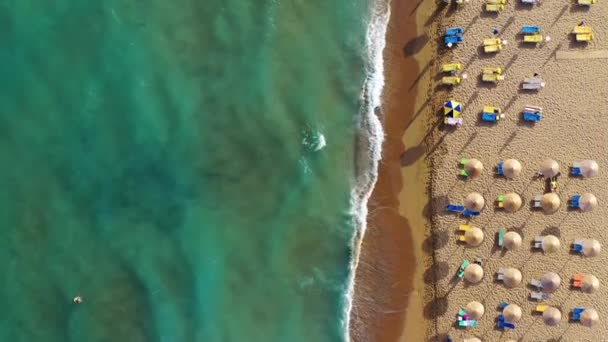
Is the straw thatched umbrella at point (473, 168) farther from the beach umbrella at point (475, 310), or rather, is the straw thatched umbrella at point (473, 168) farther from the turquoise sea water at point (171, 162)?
the beach umbrella at point (475, 310)

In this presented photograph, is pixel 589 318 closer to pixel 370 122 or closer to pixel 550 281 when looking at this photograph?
pixel 550 281

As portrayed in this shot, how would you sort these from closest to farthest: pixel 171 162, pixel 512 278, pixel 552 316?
1. pixel 552 316
2. pixel 512 278
3. pixel 171 162

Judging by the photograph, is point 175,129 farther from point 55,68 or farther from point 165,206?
point 55,68

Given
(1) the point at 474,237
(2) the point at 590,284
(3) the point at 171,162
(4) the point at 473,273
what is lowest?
(2) the point at 590,284

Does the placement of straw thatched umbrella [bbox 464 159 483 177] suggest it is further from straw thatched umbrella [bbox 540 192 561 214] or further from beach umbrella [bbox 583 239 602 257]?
beach umbrella [bbox 583 239 602 257]

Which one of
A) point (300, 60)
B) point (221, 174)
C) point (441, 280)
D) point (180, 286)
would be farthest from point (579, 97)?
point (180, 286)

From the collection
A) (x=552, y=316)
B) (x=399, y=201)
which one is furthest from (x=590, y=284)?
(x=399, y=201)
